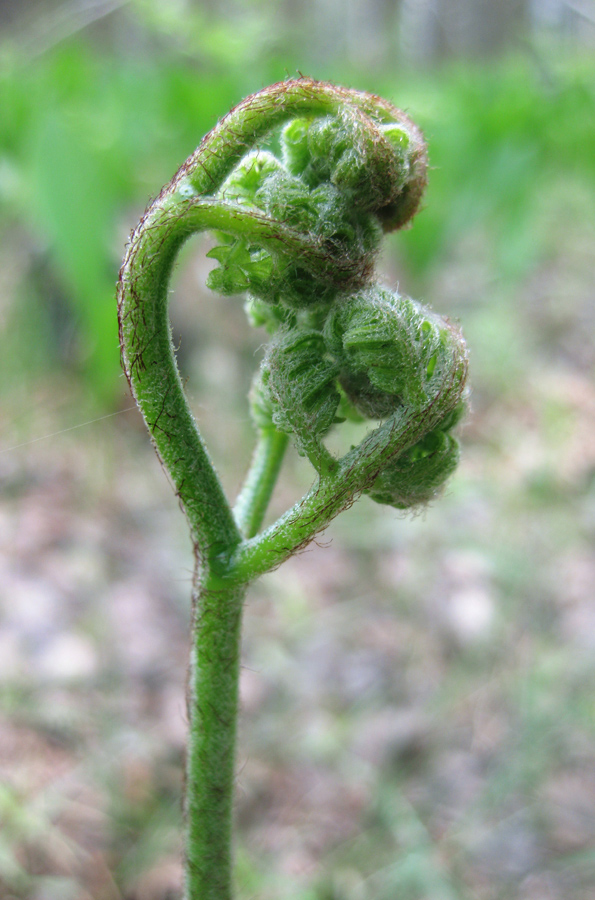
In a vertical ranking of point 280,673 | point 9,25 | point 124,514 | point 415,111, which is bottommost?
point 280,673

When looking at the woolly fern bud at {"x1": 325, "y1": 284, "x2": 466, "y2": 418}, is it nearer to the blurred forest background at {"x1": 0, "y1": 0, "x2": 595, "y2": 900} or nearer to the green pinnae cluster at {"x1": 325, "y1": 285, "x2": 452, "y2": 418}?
the green pinnae cluster at {"x1": 325, "y1": 285, "x2": 452, "y2": 418}

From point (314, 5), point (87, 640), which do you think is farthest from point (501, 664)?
point (314, 5)

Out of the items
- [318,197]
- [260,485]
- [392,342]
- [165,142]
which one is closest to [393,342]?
[392,342]

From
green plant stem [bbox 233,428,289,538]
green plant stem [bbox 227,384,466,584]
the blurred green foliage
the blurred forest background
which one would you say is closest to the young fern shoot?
green plant stem [bbox 227,384,466,584]

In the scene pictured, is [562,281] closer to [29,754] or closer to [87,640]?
[87,640]

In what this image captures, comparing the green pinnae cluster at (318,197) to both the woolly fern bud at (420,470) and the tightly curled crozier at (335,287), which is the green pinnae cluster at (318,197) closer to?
the tightly curled crozier at (335,287)

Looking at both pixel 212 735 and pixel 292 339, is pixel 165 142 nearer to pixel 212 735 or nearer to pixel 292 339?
pixel 292 339
